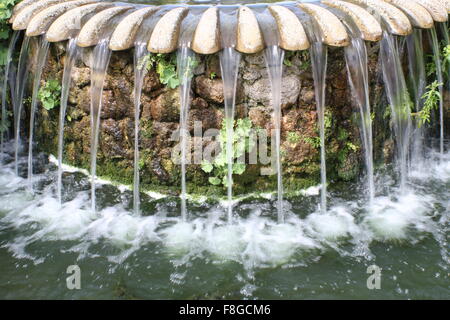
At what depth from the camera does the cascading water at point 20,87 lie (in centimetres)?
557

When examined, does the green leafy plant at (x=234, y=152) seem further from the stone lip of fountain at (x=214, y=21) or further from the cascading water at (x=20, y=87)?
the cascading water at (x=20, y=87)

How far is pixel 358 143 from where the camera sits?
5.10 m

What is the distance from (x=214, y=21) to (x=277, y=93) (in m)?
1.00

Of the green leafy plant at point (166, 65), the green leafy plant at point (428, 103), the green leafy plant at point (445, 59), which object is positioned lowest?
the green leafy plant at point (428, 103)

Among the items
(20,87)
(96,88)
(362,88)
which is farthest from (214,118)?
(20,87)

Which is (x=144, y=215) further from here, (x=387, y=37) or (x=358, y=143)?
(x=387, y=37)

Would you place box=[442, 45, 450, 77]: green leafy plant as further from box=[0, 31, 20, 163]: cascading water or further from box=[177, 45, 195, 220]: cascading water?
box=[0, 31, 20, 163]: cascading water

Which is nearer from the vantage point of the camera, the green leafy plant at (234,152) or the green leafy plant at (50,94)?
the green leafy plant at (234,152)

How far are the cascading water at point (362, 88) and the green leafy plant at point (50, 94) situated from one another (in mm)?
3472

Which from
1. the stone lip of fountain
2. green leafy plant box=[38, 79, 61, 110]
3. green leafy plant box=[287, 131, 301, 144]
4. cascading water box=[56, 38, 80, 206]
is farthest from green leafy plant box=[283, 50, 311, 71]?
green leafy plant box=[38, 79, 61, 110]

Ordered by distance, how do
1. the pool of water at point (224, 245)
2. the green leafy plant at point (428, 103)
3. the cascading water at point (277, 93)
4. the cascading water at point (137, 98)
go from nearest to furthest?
the pool of water at point (224, 245) < the cascading water at point (277, 93) < the cascading water at point (137, 98) < the green leafy plant at point (428, 103)

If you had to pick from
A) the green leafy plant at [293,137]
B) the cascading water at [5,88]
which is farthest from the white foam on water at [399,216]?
the cascading water at [5,88]

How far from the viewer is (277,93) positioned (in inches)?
179

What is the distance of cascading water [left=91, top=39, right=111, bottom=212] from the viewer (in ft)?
15.2
